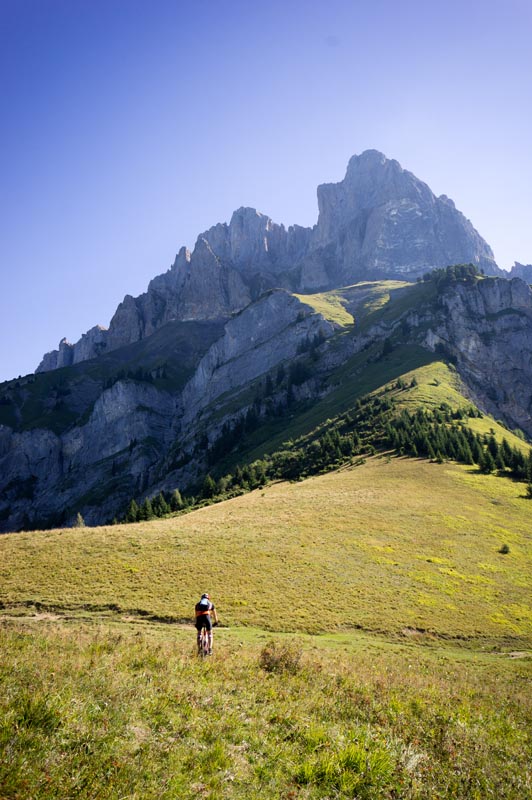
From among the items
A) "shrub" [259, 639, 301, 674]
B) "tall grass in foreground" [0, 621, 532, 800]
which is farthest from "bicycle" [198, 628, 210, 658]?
"shrub" [259, 639, 301, 674]

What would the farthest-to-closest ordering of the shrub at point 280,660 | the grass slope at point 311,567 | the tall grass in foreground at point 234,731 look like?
1. the grass slope at point 311,567
2. the shrub at point 280,660
3. the tall grass in foreground at point 234,731

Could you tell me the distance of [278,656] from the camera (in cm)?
1591

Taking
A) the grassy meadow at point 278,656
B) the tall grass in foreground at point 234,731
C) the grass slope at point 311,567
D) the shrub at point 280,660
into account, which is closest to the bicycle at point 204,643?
the grassy meadow at point 278,656

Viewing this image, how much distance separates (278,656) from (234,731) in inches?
259

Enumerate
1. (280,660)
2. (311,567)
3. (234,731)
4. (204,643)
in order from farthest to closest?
(311,567)
(204,643)
(280,660)
(234,731)

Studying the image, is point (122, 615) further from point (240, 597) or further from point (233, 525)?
point (233, 525)

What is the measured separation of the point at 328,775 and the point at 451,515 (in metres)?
51.9

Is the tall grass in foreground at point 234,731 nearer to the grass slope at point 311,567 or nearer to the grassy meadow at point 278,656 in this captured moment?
the grassy meadow at point 278,656

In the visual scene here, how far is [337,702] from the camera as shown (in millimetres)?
12367

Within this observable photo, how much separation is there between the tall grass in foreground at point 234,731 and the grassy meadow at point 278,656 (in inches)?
1.7

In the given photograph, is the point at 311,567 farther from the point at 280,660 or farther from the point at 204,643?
the point at 280,660

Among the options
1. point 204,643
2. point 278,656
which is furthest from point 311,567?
point 278,656

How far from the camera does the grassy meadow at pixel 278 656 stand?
8234 mm

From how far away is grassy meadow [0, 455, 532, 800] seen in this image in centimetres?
823
